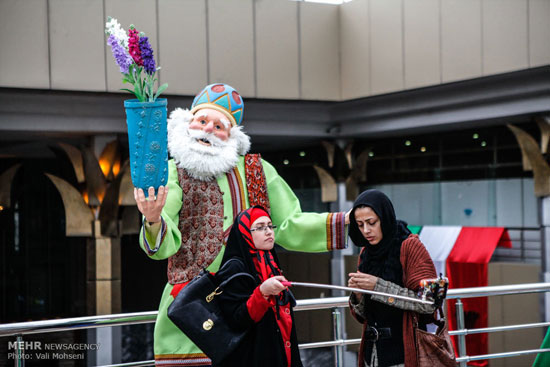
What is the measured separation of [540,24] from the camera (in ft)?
22.5

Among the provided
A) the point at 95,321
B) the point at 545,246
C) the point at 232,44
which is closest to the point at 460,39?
the point at 232,44

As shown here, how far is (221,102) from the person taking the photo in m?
3.50

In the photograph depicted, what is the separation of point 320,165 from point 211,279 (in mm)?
7996

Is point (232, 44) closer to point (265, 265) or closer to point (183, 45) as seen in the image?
point (183, 45)

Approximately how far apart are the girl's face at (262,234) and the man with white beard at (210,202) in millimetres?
504

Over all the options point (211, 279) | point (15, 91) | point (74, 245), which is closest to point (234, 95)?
point (211, 279)

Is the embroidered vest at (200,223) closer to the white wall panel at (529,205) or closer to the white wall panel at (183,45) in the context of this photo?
the white wall panel at (183,45)

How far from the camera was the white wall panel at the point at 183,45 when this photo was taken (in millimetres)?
7578

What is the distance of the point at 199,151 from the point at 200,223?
0.34 meters

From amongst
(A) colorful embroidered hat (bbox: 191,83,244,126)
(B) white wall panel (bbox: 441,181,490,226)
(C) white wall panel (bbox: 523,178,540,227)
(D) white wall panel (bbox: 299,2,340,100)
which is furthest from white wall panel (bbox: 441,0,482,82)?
(A) colorful embroidered hat (bbox: 191,83,244,126)

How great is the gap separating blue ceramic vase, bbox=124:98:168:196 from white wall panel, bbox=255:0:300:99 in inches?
213

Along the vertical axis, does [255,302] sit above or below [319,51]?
below

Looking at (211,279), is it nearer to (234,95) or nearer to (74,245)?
(234,95)

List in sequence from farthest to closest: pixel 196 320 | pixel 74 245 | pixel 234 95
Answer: pixel 74 245
pixel 234 95
pixel 196 320
